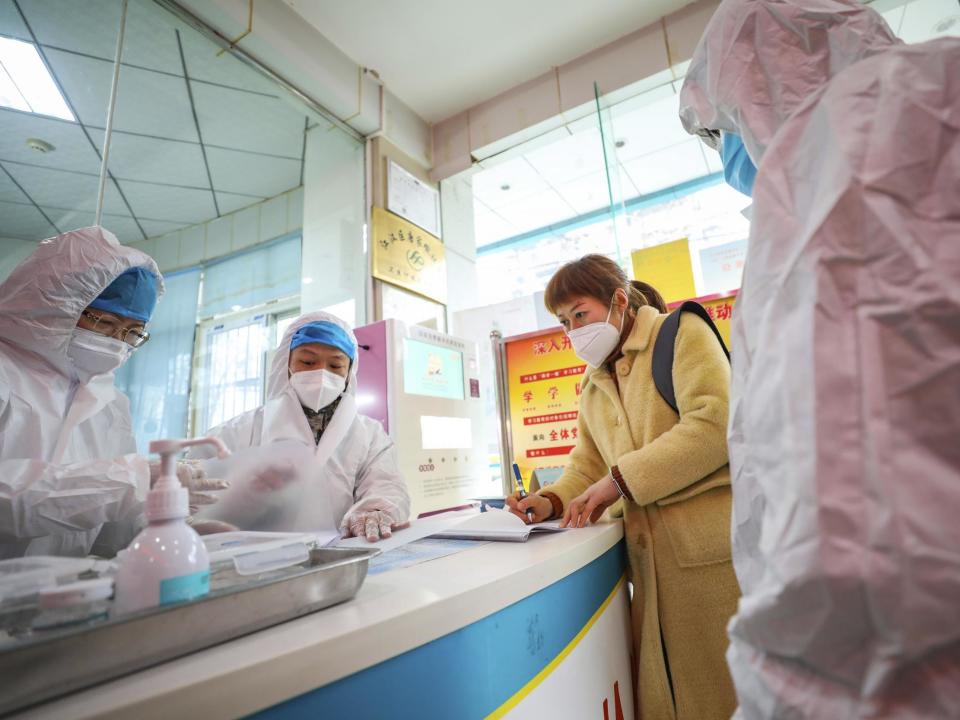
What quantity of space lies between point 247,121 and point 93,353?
2.34 m

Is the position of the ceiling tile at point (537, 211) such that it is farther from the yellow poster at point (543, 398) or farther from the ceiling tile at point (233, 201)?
the yellow poster at point (543, 398)

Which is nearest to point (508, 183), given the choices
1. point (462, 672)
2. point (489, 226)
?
point (489, 226)

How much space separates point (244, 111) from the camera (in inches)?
112

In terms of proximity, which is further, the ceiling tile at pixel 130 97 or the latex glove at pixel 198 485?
the ceiling tile at pixel 130 97

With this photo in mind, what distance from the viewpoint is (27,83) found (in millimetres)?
1883

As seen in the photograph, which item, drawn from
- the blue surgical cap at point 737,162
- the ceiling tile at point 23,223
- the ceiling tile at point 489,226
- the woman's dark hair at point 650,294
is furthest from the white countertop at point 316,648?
the ceiling tile at point 489,226

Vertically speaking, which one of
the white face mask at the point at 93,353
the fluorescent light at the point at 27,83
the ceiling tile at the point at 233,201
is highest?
the ceiling tile at the point at 233,201

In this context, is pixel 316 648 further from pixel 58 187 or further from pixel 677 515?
pixel 58 187

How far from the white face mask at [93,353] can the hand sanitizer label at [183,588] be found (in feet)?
3.36

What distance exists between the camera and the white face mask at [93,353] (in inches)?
44.3

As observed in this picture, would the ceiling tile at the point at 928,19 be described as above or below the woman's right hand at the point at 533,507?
above

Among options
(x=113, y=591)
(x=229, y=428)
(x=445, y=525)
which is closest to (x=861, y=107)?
(x=113, y=591)

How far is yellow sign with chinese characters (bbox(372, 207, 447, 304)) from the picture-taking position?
2.99m

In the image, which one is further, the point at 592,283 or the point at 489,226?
the point at 489,226
